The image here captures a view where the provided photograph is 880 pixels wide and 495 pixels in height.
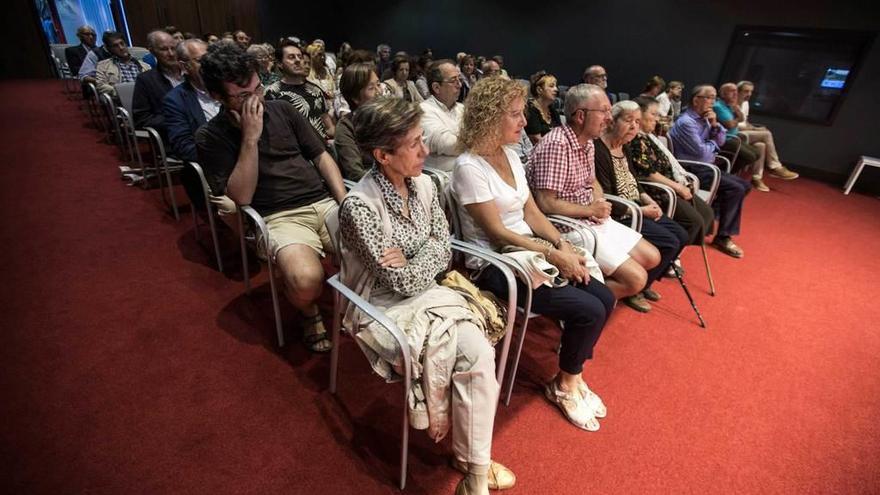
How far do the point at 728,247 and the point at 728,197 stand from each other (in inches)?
16.1

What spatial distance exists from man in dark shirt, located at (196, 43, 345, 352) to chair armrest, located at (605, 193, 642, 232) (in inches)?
59.6

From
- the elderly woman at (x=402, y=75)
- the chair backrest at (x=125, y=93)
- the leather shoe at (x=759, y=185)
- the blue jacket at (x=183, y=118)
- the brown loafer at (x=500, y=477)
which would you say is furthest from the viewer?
the leather shoe at (x=759, y=185)

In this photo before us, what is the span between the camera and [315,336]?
201 centimetres

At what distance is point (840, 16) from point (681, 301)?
222 inches

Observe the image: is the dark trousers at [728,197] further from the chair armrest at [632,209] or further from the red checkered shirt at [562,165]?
the red checkered shirt at [562,165]

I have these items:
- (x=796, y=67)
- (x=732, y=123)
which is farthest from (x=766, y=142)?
(x=732, y=123)

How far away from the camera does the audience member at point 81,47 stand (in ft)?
19.1

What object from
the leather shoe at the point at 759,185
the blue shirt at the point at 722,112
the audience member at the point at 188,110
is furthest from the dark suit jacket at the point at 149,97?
the leather shoe at the point at 759,185

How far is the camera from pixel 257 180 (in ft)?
6.18

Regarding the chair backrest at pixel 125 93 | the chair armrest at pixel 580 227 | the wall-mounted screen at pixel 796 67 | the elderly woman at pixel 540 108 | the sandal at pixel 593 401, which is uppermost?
the wall-mounted screen at pixel 796 67

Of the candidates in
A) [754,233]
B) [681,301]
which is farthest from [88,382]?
[754,233]

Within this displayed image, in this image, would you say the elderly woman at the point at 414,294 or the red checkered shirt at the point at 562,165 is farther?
the red checkered shirt at the point at 562,165

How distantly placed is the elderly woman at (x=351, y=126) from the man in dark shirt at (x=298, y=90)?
0.44m

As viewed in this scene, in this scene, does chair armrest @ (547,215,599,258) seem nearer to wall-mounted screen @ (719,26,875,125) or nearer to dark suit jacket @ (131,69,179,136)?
dark suit jacket @ (131,69,179,136)
